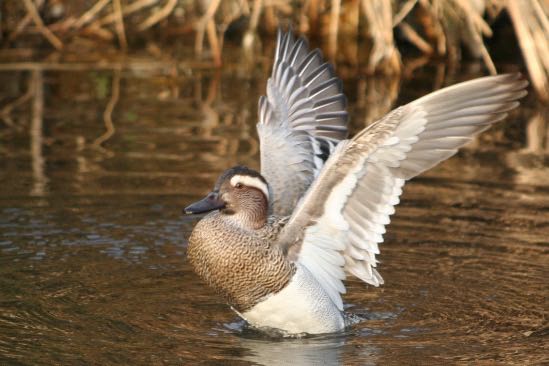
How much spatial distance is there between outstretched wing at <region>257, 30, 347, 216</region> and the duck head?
0.88m

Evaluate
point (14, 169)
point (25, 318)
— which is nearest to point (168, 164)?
point (14, 169)

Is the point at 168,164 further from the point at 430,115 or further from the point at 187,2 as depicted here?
the point at 187,2

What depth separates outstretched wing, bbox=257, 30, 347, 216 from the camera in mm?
7867

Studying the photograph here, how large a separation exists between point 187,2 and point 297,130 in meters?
9.28

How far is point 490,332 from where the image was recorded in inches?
260

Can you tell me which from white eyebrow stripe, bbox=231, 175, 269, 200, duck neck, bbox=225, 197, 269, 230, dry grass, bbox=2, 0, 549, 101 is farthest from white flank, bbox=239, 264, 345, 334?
dry grass, bbox=2, 0, 549, 101

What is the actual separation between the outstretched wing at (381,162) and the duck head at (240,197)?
24 centimetres

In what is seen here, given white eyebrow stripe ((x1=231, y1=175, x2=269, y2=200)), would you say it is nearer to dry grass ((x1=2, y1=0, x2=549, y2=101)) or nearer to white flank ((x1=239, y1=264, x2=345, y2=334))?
white flank ((x1=239, y1=264, x2=345, y2=334))

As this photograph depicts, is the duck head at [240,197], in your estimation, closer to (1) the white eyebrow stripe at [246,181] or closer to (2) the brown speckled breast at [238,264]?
(1) the white eyebrow stripe at [246,181]

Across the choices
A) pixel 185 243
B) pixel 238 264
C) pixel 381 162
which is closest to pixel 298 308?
pixel 238 264

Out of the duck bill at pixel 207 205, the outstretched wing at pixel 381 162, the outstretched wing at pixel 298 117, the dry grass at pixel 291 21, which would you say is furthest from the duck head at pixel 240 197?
the dry grass at pixel 291 21

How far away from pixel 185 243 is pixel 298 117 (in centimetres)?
123

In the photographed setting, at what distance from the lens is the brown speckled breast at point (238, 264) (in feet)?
21.8

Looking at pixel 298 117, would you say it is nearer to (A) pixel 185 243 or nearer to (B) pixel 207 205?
(A) pixel 185 243
